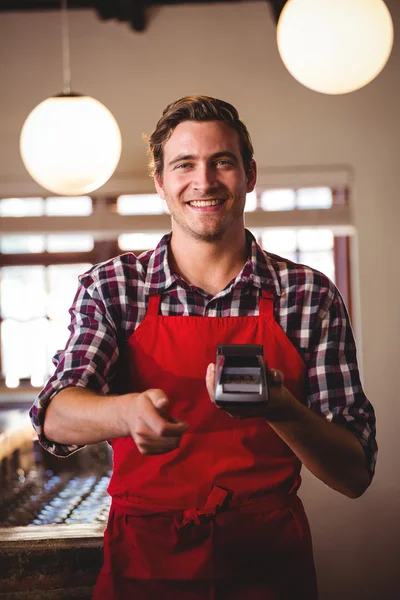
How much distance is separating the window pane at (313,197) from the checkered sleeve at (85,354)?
3.52m

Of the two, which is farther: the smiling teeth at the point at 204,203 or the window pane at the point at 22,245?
the window pane at the point at 22,245

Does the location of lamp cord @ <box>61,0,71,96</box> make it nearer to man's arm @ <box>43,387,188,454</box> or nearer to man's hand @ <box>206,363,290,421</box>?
man's arm @ <box>43,387,188,454</box>

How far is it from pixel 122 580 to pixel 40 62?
396 centimetres

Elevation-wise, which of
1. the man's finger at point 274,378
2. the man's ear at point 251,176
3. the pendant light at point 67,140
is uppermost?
the pendant light at point 67,140

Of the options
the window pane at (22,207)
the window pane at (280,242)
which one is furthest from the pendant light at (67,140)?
the window pane at (280,242)

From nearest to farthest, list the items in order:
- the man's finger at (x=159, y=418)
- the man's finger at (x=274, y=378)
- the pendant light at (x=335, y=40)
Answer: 1. the man's finger at (x=159, y=418)
2. the man's finger at (x=274, y=378)
3. the pendant light at (x=335, y=40)

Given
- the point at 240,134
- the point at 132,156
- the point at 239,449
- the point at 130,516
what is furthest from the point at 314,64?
the point at 132,156

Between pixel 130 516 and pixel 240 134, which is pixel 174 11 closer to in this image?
pixel 240 134

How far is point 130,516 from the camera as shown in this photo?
1.36m

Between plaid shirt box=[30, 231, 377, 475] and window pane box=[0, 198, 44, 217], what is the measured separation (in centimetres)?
359

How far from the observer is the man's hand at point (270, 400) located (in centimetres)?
100

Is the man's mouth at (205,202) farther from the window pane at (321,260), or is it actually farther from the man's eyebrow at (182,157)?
the window pane at (321,260)

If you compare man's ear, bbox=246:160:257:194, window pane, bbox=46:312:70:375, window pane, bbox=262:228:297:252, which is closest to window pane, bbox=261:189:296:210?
window pane, bbox=262:228:297:252

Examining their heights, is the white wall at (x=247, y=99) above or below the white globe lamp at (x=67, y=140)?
above
